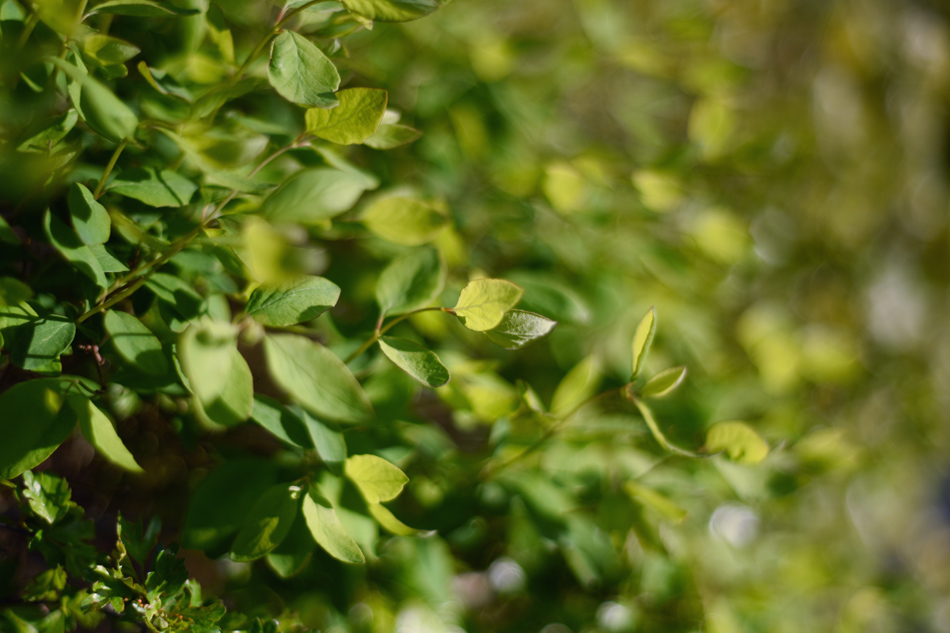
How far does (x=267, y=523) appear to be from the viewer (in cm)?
43

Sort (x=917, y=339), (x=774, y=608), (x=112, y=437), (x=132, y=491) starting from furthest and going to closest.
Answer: (x=917, y=339)
(x=774, y=608)
(x=132, y=491)
(x=112, y=437)

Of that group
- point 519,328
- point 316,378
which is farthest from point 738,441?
point 316,378

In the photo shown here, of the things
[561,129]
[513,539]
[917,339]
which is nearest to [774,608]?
[513,539]

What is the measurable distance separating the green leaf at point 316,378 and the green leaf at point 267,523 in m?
0.12

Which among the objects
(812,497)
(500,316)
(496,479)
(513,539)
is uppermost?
(500,316)

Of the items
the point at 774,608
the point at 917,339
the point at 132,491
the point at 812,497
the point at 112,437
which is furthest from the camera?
the point at 917,339

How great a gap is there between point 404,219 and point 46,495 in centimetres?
32

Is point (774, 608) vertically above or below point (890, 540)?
above

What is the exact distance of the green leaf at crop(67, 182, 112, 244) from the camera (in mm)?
377

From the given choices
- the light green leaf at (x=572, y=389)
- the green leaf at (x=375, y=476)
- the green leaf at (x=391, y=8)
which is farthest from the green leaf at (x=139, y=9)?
the light green leaf at (x=572, y=389)

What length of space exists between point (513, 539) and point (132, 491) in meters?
0.40

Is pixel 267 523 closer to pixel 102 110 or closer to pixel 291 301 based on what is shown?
pixel 291 301

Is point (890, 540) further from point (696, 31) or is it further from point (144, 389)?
point (144, 389)

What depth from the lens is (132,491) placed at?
604 millimetres
